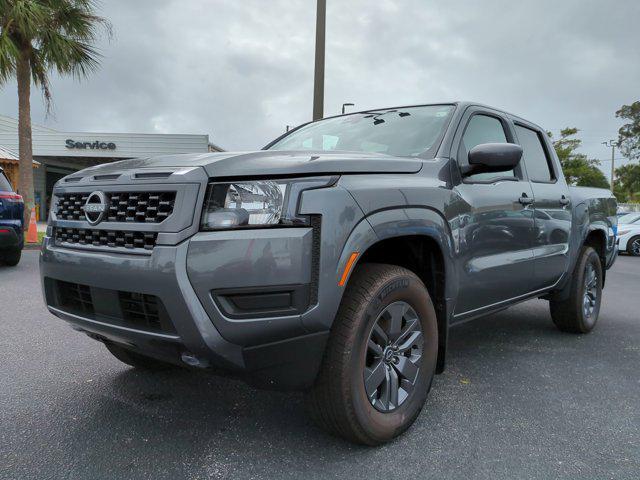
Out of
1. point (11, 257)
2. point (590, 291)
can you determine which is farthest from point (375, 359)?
point (11, 257)

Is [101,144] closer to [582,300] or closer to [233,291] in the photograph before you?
[582,300]

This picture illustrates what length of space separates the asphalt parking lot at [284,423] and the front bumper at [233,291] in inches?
18.7

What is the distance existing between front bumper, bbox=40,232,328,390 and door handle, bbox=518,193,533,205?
79.1 inches

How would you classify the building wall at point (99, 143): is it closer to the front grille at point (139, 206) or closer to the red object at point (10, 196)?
the red object at point (10, 196)

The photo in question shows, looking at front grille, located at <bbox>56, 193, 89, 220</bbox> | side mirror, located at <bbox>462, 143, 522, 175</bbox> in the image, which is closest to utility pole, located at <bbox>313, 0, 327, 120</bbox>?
side mirror, located at <bbox>462, 143, 522, 175</bbox>

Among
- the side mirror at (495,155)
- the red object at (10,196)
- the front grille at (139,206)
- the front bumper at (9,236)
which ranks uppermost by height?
the side mirror at (495,155)

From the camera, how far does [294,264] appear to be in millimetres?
1924

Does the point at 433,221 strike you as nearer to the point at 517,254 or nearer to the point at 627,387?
the point at 517,254

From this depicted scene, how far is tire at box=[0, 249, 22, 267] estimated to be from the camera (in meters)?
7.67

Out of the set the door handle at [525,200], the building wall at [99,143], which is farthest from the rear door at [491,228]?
the building wall at [99,143]

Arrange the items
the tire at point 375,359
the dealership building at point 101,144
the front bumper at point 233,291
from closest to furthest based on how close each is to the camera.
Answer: the front bumper at point 233,291, the tire at point 375,359, the dealership building at point 101,144

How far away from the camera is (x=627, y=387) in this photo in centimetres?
326

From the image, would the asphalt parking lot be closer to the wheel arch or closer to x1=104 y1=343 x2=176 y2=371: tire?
x1=104 y1=343 x2=176 y2=371: tire

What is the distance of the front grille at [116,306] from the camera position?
6.49 feet
